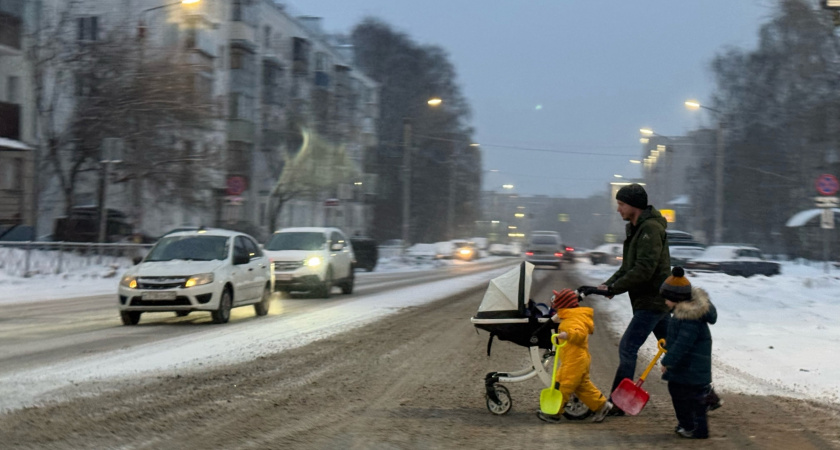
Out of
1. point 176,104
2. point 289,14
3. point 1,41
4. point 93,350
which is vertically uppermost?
point 289,14

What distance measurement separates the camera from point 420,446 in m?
6.37

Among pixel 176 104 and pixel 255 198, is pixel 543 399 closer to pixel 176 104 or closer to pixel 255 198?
pixel 176 104

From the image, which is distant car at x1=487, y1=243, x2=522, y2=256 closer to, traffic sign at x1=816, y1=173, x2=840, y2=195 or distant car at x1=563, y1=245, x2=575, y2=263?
distant car at x1=563, y1=245, x2=575, y2=263

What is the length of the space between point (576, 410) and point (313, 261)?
52.5ft

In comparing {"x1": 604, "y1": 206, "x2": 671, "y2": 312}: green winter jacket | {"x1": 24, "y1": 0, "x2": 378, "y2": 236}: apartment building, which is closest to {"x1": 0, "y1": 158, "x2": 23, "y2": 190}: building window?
{"x1": 24, "y1": 0, "x2": 378, "y2": 236}: apartment building

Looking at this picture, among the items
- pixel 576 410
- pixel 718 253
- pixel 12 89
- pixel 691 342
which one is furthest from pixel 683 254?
pixel 691 342

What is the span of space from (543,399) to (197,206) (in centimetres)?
3330

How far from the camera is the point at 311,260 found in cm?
2302

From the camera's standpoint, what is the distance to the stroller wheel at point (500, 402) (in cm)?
759

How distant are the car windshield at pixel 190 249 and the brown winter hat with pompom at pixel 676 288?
1078 centimetres

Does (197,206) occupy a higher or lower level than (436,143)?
lower

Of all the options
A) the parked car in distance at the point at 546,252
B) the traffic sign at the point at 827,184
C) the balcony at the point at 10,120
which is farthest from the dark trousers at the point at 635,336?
the parked car in distance at the point at 546,252

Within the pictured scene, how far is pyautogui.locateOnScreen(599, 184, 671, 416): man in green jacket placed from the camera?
729 cm

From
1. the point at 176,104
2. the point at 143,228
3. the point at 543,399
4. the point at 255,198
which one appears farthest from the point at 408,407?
the point at 255,198
